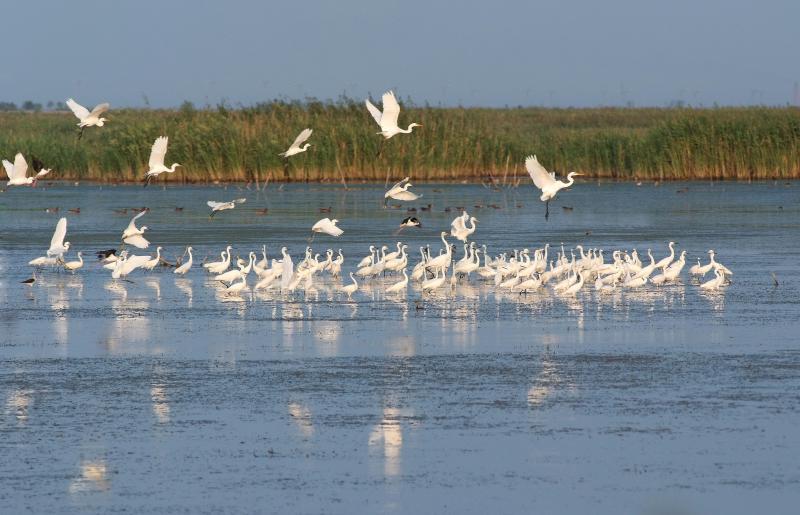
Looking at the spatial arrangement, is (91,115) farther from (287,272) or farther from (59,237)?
(287,272)

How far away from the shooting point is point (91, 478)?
7.65 metres

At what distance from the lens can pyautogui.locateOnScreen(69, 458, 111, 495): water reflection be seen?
294 inches

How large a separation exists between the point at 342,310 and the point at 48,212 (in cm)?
1614

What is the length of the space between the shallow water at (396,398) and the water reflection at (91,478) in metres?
0.01

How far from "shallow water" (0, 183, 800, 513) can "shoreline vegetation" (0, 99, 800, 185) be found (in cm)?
1892

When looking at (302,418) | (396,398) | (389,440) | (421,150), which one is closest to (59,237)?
(396,398)

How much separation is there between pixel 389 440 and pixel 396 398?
1240 millimetres

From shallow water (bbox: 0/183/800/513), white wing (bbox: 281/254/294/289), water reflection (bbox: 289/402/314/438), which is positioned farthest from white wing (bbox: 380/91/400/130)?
water reflection (bbox: 289/402/314/438)

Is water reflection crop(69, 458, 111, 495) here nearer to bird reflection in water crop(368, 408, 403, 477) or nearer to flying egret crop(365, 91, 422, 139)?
bird reflection in water crop(368, 408, 403, 477)

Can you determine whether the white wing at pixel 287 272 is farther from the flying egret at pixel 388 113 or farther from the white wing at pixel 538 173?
the flying egret at pixel 388 113

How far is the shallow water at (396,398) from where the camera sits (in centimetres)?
746

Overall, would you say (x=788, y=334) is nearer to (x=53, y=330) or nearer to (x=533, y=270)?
(x=533, y=270)

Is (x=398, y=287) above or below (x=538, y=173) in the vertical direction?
below

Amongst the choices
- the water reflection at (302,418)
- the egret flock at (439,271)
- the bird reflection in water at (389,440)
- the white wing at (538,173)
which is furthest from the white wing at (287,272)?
the bird reflection in water at (389,440)
